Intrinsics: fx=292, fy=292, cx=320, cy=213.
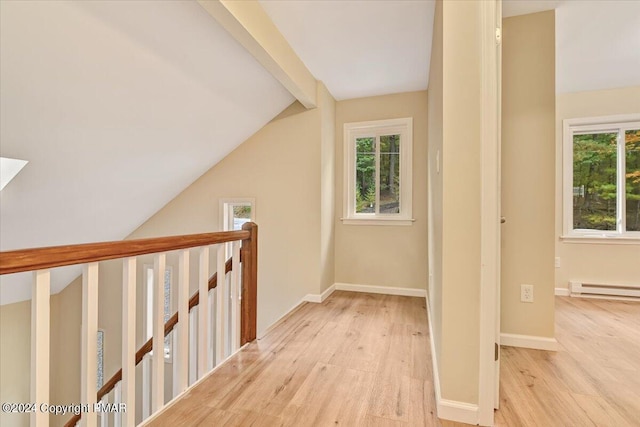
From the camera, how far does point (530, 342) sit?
212cm

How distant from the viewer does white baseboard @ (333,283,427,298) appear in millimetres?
3408

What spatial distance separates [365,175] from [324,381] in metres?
2.55

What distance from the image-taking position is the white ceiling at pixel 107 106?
1.59 m

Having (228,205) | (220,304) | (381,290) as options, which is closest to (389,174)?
(381,290)

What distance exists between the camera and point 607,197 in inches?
135

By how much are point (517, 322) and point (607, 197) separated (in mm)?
2513

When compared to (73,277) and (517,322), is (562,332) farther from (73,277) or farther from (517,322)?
(73,277)

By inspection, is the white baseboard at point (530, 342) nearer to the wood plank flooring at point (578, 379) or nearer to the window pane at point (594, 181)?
the wood plank flooring at point (578, 379)

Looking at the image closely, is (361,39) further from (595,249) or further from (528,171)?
(595,249)

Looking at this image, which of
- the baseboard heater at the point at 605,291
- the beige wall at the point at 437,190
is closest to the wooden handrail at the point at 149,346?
the beige wall at the point at 437,190

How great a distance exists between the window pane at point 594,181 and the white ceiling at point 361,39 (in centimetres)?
209

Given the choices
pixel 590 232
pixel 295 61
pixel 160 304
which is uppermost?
pixel 295 61

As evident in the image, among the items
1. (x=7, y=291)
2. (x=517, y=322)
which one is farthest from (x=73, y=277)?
(x=517, y=322)

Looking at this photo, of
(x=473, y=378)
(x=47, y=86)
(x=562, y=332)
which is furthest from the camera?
(x=562, y=332)
